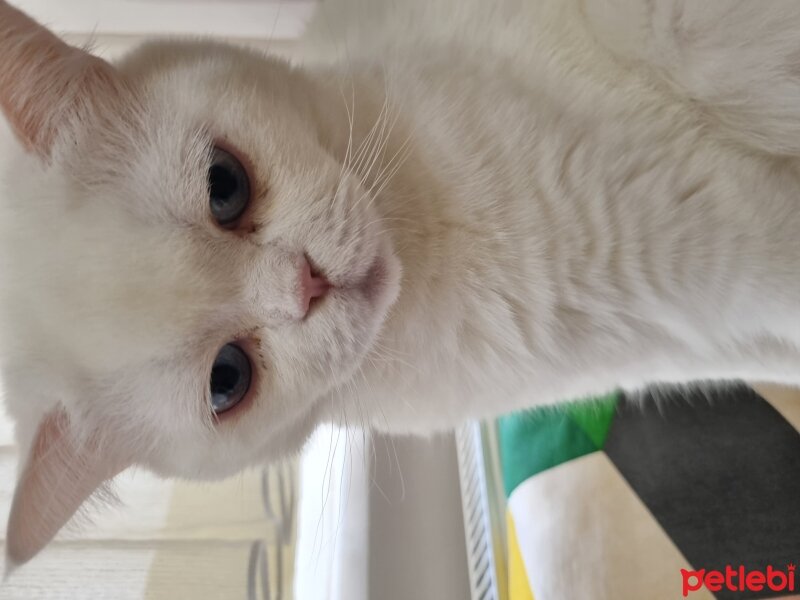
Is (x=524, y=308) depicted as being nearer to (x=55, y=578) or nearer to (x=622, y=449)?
(x=622, y=449)

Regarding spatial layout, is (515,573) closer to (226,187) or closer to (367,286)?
(367,286)

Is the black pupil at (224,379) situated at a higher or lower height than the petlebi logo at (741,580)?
higher

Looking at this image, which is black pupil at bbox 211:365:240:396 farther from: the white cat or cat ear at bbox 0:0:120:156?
cat ear at bbox 0:0:120:156

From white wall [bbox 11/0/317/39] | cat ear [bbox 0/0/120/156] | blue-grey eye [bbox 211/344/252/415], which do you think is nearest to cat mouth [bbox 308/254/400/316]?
blue-grey eye [bbox 211/344/252/415]

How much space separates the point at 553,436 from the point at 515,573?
0.25 m

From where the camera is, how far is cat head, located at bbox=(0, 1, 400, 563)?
714mm

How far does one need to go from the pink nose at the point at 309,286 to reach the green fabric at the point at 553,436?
0.66 m

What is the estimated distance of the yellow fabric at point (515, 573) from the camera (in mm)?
1137

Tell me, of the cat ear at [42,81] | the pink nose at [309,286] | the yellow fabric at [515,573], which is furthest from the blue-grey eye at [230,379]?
the yellow fabric at [515,573]

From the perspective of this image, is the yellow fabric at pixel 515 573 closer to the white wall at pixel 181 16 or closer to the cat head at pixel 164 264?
the cat head at pixel 164 264

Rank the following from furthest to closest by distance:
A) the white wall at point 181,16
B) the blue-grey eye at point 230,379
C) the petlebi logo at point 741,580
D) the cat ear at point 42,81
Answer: the white wall at point 181,16 → the petlebi logo at point 741,580 → the blue-grey eye at point 230,379 → the cat ear at point 42,81

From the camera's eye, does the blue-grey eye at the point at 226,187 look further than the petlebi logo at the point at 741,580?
No

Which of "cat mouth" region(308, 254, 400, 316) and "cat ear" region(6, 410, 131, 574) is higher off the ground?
"cat mouth" region(308, 254, 400, 316)

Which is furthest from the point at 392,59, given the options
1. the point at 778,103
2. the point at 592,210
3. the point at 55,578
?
the point at 55,578
